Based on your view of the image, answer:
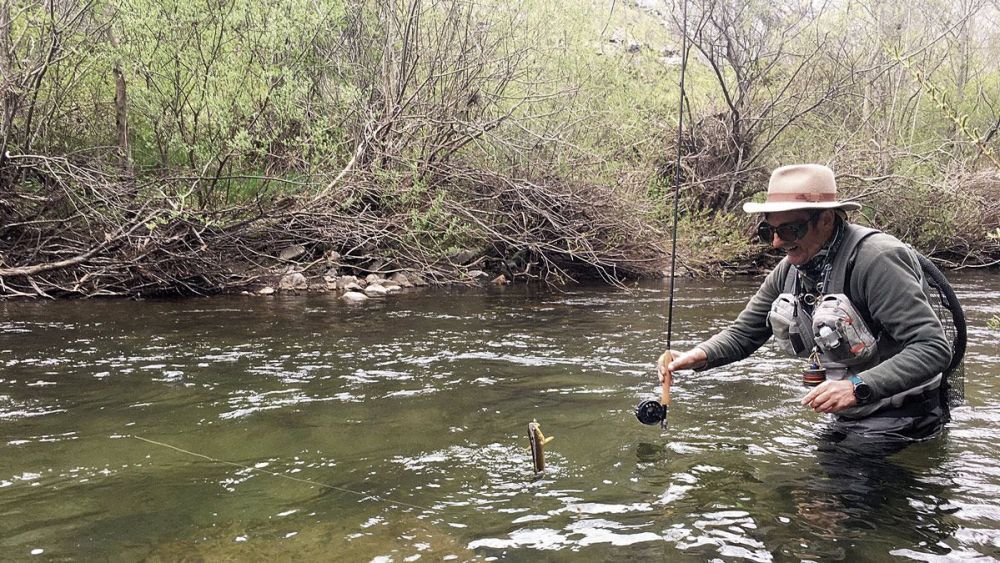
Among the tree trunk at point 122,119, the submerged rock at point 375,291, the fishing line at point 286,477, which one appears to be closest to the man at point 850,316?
the fishing line at point 286,477

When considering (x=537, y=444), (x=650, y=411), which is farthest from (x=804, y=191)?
(x=537, y=444)

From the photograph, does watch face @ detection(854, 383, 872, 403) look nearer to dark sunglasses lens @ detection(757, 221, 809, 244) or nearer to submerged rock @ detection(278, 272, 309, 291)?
dark sunglasses lens @ detection(757, 221, 809, 244)

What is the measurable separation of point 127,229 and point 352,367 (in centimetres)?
580

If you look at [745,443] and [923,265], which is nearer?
[923,265]

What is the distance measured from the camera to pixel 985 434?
4.83 m

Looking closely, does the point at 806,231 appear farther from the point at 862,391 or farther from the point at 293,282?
the point at 293,282

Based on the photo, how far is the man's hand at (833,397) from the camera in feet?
11.5

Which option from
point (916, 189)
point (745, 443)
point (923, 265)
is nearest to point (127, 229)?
point (745, 443)

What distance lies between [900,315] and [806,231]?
23.2 inches

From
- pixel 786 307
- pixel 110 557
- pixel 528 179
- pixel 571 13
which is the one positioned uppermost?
pixel 571 13

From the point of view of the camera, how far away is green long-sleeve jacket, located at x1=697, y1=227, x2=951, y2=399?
11.5ft

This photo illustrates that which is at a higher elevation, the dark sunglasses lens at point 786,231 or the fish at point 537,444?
the dark sunglasses lens at point 786,231

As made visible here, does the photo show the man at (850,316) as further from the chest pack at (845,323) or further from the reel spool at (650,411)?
the reel spool at (650,411)

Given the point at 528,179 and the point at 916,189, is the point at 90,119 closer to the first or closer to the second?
the point at 528,179
